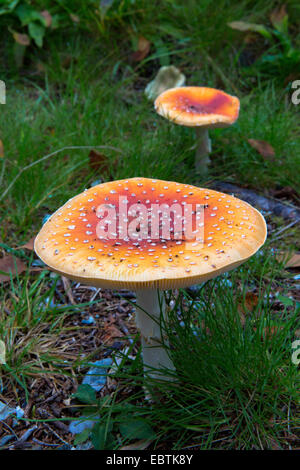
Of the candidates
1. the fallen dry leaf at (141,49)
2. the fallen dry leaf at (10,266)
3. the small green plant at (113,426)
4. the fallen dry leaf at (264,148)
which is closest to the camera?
the small green plant at (113,426)

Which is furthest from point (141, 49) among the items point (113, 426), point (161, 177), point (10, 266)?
point (113, 426)

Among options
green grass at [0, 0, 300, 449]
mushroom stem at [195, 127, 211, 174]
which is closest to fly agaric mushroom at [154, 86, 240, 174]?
mushroom stem at [195, 127, 211, 174]

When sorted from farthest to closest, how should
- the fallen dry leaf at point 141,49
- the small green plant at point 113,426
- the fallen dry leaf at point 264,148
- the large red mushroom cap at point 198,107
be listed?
1. the fallen dry leaf at point 141,49
2. the fallen dry leaf at point 264,148
3. the large red mushroom cap at point 198,107
4. the small green plant at point 113,426

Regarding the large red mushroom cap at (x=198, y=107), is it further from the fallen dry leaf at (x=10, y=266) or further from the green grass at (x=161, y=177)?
the fallen dry leaf at (x=10, y=266)

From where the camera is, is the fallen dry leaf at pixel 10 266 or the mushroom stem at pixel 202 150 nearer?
the fallen dry leaf at pixel 10 266

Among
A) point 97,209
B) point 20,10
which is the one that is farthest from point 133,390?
point 20,10

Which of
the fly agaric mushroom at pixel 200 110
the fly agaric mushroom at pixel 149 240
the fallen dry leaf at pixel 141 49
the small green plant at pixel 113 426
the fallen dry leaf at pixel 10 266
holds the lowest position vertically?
the small green plant at pixel 113 426

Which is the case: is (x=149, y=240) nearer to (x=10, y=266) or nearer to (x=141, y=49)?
(x=10, y=266)

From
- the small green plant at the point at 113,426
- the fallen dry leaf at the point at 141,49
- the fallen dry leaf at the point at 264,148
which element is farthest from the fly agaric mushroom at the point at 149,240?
the fallen dry leaf at the point at 141,49
